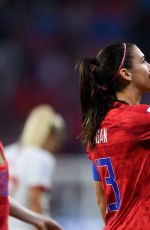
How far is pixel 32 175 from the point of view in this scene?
6.48 meters

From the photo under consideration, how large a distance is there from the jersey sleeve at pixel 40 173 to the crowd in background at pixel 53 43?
16.6ft

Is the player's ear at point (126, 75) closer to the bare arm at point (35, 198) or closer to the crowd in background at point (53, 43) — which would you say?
the bare arm at point (35, 198)

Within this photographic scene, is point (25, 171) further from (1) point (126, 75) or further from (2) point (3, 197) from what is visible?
(1) point (126, 75)

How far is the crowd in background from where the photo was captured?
12.4 m

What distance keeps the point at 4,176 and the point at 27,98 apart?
830 centimetres

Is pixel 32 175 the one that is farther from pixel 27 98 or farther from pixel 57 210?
pixel 27 98

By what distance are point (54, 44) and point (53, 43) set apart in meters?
0.04

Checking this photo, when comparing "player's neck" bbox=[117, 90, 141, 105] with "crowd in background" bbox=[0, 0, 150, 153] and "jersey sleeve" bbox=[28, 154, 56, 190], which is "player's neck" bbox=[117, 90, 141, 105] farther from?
"crowd in background" bbox=[0, 0, 150, 153]

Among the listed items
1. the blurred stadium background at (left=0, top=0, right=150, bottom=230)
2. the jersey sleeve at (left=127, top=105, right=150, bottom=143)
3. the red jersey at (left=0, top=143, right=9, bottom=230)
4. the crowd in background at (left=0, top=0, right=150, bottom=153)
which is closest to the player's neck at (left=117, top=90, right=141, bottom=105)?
the jersey sleeve at (left=127, top=105, right=150, bottom=143)

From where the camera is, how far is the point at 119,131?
3.75 metres

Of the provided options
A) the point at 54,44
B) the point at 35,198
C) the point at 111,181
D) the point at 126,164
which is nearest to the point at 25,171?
the point at 35,198

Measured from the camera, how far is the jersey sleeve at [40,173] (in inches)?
254

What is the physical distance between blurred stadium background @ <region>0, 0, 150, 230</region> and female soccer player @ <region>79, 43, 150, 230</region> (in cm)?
718

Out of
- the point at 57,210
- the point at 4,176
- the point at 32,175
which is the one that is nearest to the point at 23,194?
the point at 32,175
